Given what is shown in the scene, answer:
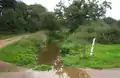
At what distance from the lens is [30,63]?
1966 centimetres

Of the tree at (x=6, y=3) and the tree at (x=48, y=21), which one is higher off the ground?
the tree at (x=6, y=3)

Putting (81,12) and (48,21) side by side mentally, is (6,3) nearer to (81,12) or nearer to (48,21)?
(48,21)

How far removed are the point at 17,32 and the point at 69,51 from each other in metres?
22.9

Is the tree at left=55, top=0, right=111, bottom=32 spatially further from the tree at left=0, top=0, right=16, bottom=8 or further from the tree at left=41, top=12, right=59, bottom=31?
the tree at left=0, top=0, right=16, bottom=8

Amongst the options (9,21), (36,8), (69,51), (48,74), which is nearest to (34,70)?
(48,74)

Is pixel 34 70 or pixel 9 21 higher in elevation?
pixel 9 21

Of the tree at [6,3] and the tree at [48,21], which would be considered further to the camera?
the tree at [6,3]

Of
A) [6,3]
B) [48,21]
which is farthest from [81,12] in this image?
[6,3]

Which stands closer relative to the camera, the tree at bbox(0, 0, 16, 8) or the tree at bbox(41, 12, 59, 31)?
the tree at bbox(41, 12, 59, 31)

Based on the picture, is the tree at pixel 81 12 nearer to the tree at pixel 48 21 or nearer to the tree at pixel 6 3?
the tree at pixel 48 21

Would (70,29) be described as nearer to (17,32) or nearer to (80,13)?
(80,13)

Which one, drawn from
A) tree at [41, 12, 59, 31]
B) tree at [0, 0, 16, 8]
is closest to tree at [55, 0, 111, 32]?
tree at [41, 12, 59, 31]

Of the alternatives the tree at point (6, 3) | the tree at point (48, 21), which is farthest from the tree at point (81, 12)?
the tree at point (6, 3)

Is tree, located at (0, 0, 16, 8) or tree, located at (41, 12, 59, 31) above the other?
tree, located at (0, 0, 16, 8)
